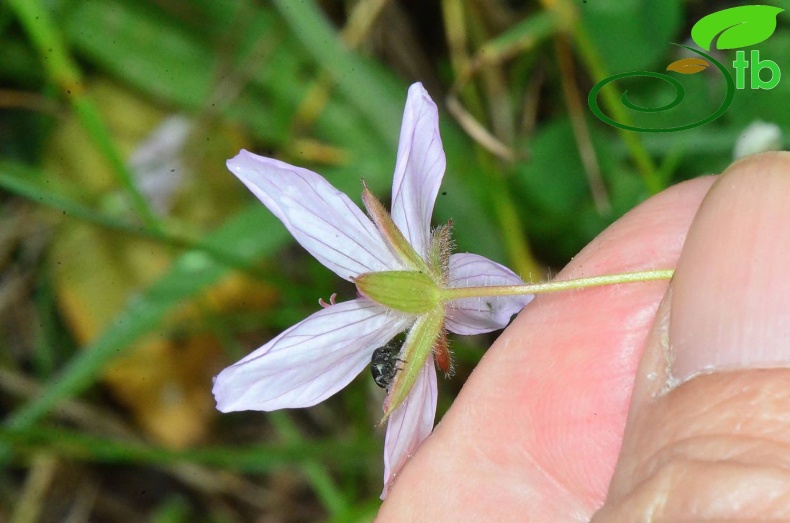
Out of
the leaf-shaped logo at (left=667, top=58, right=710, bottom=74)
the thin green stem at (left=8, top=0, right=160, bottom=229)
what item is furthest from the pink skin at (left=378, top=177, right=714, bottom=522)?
the thin green stem at (left=8, top=0, right=160, bottom=229)

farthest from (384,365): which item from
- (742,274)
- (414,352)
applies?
(742,274)

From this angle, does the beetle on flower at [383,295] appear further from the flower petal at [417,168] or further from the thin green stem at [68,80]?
the thin green stem at [68,80]

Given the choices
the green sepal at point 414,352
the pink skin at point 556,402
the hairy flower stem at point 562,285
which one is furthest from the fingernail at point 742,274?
the green sepal at point 414,352

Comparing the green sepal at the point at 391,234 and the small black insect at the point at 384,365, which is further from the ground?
the green sepal at the point at 391,234

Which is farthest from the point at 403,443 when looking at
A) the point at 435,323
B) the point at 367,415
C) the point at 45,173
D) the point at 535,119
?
the point at 45,173

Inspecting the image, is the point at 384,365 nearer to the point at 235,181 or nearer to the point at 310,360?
the point at 310,360

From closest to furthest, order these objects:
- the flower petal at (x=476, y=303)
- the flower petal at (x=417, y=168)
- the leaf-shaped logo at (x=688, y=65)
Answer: the flower petal at (x=417, y=168) < the flower petal at (x=476, y=303) < the leaf-shaped logo at (x=688, y=65)

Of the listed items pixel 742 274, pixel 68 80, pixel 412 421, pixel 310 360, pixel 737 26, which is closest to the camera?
pixel 742 274
